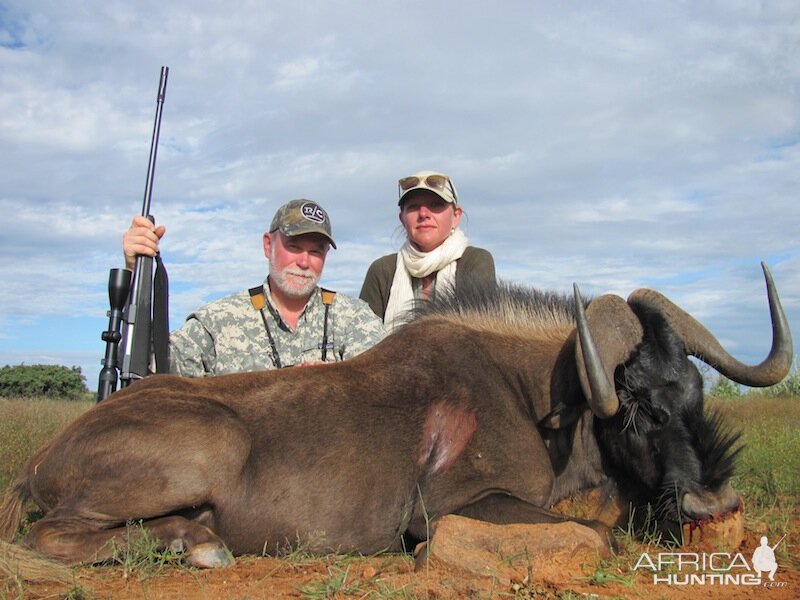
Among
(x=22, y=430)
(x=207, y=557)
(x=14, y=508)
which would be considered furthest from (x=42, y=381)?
(x=207, y=557)

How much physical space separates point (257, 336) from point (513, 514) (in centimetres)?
308

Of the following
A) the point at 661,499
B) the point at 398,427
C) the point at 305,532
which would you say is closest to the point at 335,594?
the point at 305,532

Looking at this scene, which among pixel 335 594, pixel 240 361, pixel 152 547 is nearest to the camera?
pixel 335 594

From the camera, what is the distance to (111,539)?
12.2ft

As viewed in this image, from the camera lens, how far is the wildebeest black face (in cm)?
409

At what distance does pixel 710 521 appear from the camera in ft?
13.1

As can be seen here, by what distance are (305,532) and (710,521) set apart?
2.13 meters

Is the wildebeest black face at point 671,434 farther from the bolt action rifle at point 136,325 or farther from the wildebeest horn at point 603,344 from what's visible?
the bolt action rifle at point 136,325

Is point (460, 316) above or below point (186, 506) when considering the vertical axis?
above

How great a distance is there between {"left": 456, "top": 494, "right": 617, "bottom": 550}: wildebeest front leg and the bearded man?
238 centimetres

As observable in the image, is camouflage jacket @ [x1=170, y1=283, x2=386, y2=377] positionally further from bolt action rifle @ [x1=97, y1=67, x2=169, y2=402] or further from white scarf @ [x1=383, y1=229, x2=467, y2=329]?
white scarf @ [x1=383, y1=229, x2=467, y2=329]

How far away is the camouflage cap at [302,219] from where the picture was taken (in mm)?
6234

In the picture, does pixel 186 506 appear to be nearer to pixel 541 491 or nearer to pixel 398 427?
pixel 398 427

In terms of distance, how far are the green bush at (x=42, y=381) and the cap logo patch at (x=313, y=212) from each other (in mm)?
18786
